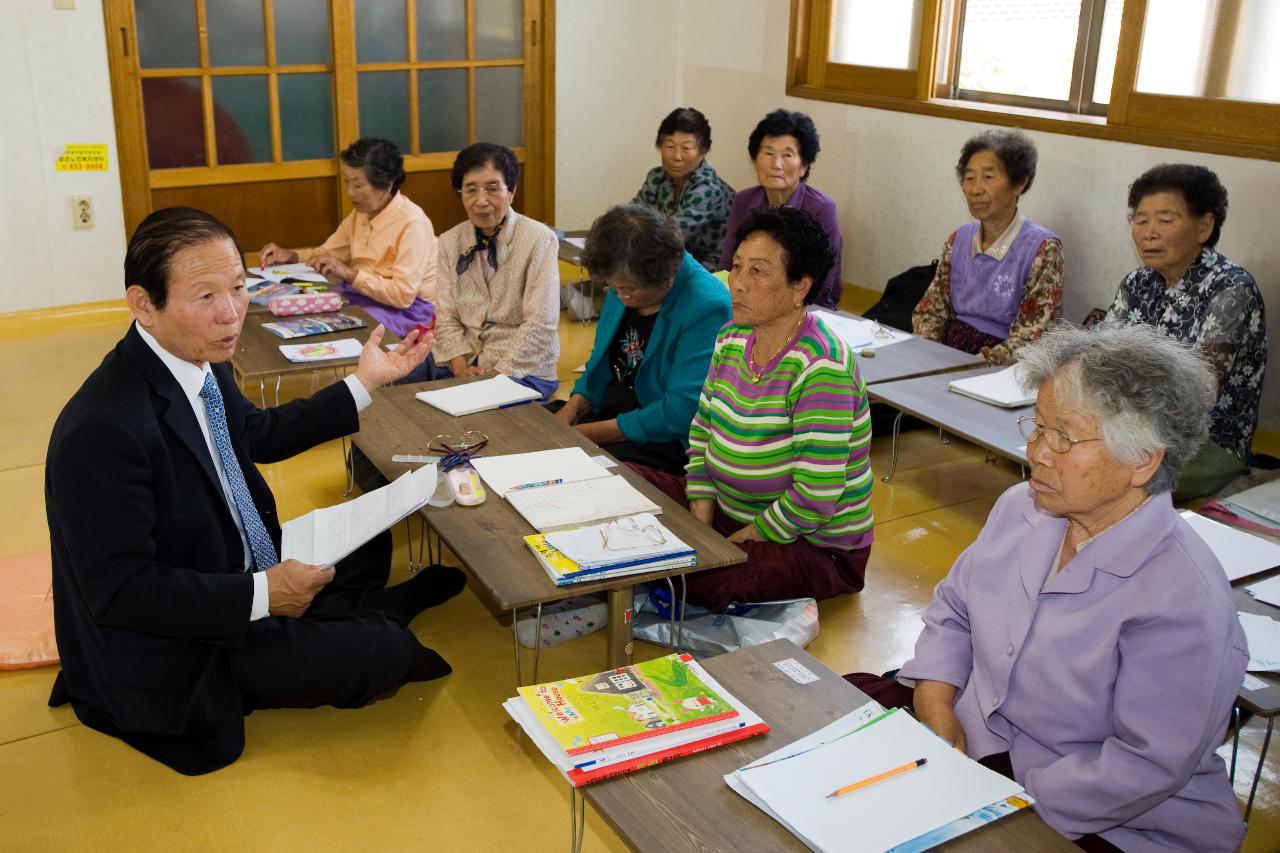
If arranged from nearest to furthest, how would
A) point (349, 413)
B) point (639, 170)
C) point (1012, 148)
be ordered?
point (349, 413)
point (1012, 148)
point (639, 170)

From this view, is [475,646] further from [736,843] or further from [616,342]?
[736,843]

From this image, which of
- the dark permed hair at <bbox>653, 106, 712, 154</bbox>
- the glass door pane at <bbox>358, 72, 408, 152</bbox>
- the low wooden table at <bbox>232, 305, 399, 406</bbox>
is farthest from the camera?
the glass door pane at <bbox>358, 72, 408, 152</bbox>

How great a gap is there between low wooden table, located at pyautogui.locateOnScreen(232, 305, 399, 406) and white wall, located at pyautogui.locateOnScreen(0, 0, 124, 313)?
6.12 feet

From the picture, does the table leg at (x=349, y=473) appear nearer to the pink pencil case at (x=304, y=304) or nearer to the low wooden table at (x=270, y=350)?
the low wooden table at (x=270, y=350)

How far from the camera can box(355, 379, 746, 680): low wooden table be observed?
8.33 ft

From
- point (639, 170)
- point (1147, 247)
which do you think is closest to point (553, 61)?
point (639, 170)

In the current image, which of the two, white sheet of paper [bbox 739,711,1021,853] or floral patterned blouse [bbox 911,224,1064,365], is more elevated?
floral patterned blouse [bbox 911,224,1064,365]

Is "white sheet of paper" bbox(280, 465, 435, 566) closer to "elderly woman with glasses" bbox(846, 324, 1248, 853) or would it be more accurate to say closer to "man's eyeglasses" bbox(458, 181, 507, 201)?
"elderly woman with glasses" bbox(846, 324, 1248, 853)

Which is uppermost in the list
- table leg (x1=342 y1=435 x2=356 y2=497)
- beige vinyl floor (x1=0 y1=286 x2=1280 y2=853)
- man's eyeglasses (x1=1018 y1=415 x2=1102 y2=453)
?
man's eyeglasses (x1=1018 y1=415 x2=1102 y2=453)

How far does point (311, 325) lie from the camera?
4.54 metres

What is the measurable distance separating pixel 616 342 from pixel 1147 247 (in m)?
1.85

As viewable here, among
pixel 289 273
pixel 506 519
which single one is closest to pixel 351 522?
pixel 506 519

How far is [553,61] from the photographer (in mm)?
7184

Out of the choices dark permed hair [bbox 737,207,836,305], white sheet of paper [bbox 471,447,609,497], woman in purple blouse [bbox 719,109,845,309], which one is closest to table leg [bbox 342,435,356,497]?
white sheet of paper [bbox 471,447,609,497]
